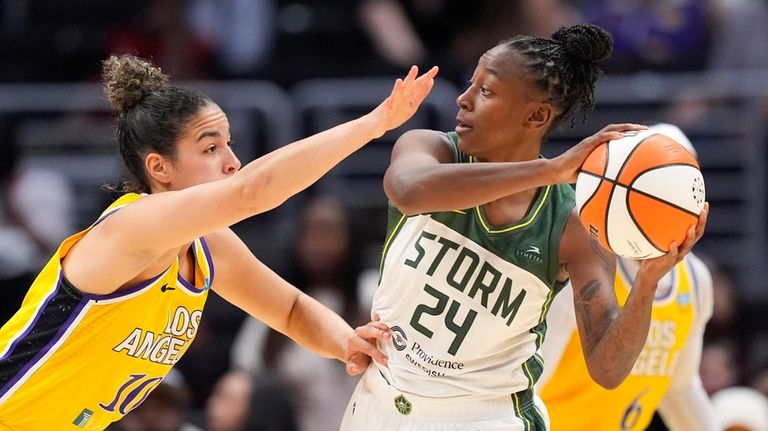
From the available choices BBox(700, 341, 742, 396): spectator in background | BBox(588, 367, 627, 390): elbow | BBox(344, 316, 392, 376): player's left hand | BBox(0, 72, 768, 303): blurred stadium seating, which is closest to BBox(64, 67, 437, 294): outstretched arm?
BBox(344, 316, 392, 376): player's left hand

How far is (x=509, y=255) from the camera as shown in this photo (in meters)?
4.31

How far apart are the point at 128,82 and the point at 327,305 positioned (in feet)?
11.3

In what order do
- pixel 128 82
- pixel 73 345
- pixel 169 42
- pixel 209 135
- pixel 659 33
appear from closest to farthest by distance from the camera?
pixel 73 345, pixel 209 135, pixel 128 82, pixel 659 33, pixel 169 42

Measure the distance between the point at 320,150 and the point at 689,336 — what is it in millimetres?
2540

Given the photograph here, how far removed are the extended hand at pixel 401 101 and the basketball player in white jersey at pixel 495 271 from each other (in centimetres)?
24

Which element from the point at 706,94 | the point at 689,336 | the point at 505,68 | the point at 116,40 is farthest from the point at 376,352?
the point at 116,40

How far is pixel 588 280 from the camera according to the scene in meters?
4.29

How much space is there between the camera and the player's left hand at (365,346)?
4.48 meters

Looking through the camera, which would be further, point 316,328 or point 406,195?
point 316,328

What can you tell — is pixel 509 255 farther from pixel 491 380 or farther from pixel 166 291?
pixel 166 291

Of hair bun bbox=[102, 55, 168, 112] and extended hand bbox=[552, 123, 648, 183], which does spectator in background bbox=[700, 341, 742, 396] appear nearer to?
extended hand bbox=[552, 123, 648, 183]

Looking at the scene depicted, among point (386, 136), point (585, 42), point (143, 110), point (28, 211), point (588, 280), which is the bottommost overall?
point (28, 211)

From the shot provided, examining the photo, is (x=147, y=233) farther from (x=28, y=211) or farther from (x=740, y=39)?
(x=740, y=39)

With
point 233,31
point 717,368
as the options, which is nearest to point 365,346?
point 717,368
